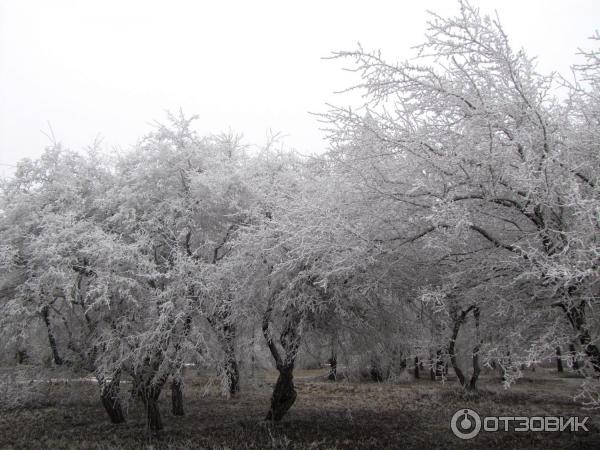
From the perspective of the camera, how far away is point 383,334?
38.8ft

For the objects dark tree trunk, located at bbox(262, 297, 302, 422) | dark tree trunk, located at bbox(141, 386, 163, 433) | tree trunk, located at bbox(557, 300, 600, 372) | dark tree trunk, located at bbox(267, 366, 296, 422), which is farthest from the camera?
dark tree trunk, located at bbox(267, 366, 296, 422)

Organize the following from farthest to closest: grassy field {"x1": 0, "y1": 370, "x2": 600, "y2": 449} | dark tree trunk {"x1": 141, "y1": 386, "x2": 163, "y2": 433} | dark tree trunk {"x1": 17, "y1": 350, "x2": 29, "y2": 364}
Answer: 1. dark tree trunk {"x1": 17, "y1": 350, "x2": 29, "y2": 364}
2. dark tree trunk {"x1": 141, "y1": 386, "x2": 163, "y2": 433}
3. grassy field {"x1": 0, "y1": 370, "x2": 600, "y2": 449}

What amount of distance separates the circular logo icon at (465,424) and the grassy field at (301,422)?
232 millimetres

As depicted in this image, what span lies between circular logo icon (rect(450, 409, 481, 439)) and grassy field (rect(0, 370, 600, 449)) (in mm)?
232

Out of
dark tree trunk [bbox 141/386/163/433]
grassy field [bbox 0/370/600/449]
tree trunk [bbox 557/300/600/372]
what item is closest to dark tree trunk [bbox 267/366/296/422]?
grassy field [bbox 0/370/600/449]

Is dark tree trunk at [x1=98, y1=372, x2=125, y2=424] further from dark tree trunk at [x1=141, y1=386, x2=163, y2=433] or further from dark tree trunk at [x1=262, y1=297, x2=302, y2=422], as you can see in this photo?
dark tree trunk at [x1=262, y1=297, x2=302, y2=422]

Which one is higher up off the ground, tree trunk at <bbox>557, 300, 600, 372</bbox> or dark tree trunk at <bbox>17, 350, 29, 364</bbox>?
tree trunk at <bbox>557, 300, 600, 372</bbox>

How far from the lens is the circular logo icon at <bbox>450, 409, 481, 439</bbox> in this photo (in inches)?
453

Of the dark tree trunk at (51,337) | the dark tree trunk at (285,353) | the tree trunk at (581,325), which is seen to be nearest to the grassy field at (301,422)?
the dark tree trunk at (285,353)

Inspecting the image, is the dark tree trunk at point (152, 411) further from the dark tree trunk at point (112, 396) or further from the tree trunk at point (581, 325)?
the tree trunk at point (581, 325)

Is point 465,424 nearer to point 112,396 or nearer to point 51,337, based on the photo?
point 112,396

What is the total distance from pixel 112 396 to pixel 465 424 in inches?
368

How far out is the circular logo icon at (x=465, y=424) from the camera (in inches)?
453

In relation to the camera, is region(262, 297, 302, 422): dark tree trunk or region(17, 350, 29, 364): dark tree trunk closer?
region(262, 297, 302, 422): dark tree trunk
